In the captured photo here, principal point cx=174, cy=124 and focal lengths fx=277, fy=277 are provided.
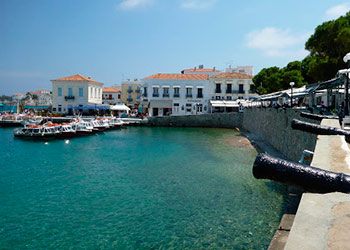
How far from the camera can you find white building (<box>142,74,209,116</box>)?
158 feet

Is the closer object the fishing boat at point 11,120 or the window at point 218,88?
the fishing boat at point 11,120

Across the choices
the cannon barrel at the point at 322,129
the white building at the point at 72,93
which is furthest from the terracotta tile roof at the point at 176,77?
the cannon barrel at the point at 322,129

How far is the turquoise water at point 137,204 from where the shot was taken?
7809 millimetres

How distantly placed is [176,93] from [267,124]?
85.3 ft

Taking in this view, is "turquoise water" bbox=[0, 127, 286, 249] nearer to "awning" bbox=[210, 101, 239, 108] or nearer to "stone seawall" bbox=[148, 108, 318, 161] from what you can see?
"stone seawall" bbox=[148, 108, 318, 161]

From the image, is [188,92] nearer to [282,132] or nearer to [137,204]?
[282,132]

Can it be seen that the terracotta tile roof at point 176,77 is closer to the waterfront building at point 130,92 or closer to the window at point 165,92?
the window at point 165,92

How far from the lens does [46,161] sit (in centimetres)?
1850

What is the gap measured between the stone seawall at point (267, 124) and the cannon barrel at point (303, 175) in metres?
7.35

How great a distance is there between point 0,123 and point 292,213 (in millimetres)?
49561

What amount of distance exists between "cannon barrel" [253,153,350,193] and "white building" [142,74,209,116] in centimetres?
4474

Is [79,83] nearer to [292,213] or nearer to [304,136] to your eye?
[304,136]

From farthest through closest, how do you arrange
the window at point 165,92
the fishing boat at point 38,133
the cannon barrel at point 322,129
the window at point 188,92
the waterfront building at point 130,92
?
the waterfront building at point 130,92 → the window at point 188,92 → the window at point 165,92 → the fishing boat at point 38,133 → the cannon barrel at point 322,129

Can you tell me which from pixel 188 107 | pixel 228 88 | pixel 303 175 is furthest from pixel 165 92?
pixel 303 175
